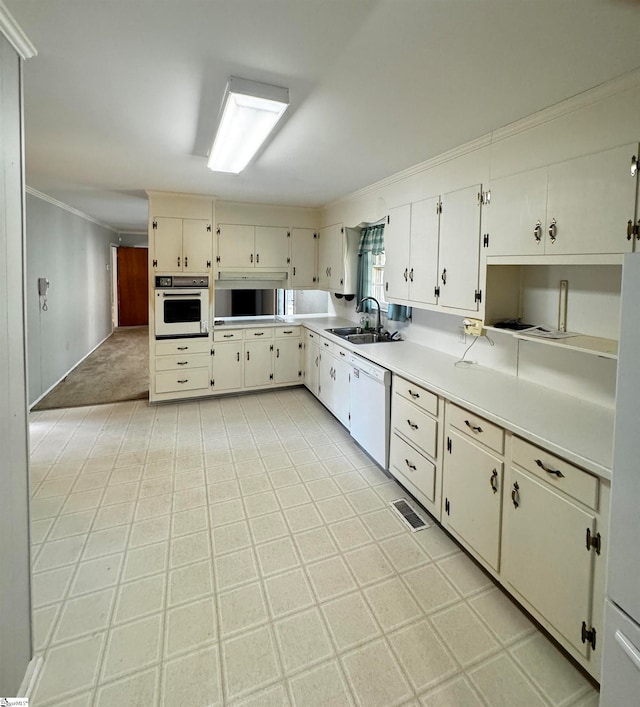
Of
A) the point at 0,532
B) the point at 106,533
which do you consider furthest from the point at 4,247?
the point at 106,533

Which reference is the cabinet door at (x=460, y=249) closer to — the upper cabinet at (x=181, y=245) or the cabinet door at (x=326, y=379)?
the cabinet door at (x=326, y=379)

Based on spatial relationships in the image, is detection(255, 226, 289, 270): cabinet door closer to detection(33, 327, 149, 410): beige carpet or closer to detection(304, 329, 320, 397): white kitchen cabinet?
detection(304, 329, 320, 397): white kitchen cabinet

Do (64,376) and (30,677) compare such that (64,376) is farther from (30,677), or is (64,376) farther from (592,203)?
(592,203)

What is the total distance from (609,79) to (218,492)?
125 inches

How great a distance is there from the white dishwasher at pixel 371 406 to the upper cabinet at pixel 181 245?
227 cm

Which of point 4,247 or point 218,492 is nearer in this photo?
point 4,247

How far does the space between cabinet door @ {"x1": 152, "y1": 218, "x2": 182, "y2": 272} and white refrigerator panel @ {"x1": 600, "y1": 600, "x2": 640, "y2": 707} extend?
4.52 meters

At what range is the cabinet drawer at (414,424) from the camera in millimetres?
2416

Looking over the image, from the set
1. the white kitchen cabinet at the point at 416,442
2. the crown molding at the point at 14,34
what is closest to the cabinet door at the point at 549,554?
the white kitchen cabinet at the point at 416,442

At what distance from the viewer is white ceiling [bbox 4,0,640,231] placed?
1.35 m

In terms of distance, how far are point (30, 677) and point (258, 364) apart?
3.69m

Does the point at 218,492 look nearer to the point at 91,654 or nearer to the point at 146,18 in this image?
the point at 91,654

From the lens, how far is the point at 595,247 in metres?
1.75

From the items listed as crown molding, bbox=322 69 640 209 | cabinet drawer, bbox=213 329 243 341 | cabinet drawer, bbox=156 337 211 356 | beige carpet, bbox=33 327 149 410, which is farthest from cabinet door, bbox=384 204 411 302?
beige carpet, bbox=33 327 149 410
